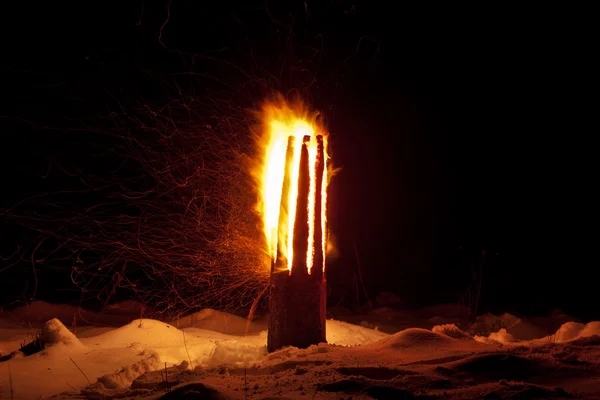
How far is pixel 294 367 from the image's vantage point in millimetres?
5078

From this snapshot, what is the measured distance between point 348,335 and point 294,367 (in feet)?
11.4

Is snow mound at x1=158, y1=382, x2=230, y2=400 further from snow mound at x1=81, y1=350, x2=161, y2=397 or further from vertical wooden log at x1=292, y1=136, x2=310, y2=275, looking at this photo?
vertical wooden log at x1=292, y1=136, x2=310, y2=275

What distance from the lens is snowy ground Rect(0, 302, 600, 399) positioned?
12.7ft

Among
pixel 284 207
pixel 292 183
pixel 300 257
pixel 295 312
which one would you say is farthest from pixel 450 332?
pixel 292 183

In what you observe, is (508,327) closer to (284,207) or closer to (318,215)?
(318,215)

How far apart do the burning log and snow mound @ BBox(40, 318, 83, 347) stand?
2392 millimetres

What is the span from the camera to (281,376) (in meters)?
4.63

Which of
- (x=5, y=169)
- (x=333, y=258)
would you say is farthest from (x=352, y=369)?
(x=333, y=258)

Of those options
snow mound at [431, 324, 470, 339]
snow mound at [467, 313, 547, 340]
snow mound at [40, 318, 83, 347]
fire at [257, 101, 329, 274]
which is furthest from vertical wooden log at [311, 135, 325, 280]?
snow mound at [467, 313, 547, 340]

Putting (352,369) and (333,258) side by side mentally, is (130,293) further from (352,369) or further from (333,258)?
(352,369)

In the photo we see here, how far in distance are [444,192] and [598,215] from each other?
15.5 feet

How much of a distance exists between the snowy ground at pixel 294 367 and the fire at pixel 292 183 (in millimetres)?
1250

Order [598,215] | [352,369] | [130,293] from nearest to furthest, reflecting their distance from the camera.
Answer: [352,369], [130,293], [598,215]

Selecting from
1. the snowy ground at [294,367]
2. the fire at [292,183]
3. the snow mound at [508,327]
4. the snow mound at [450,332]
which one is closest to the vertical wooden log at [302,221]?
the fire at [292,183]
